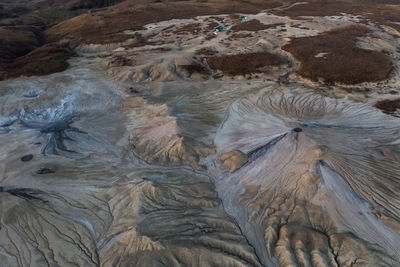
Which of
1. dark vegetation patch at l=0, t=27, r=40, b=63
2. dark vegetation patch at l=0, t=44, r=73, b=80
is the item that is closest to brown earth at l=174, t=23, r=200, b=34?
dark vegetation patch at l=0, t=44, r=73, b=80

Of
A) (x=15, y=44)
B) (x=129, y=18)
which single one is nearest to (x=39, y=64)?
(x=15, y=44)

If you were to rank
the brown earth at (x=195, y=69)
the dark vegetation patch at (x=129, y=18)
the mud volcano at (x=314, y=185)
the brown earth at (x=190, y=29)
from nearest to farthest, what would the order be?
1. the mud volcano at (x=314, y=185)
2. the brown earth at (x=195, y=69)
3. the brown earth at (x=190, y=29)
4. the dark vegetation patch at (x=129, y=18)

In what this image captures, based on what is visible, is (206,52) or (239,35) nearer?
(206,52)

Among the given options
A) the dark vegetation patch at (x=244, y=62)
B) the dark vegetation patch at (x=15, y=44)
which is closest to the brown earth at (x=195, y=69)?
the dark vegetation patch at (x=244, y=62)

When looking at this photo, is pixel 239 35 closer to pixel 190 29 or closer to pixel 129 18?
pixel 190 29

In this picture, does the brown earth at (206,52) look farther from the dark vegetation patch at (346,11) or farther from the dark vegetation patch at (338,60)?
the dark vegetation patch at (346,11)

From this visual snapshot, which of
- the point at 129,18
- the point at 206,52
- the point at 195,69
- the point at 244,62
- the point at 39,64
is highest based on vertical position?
the point at 129,18

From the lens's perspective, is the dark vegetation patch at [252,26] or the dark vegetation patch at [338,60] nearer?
the dark vegetation patch at [338,60]

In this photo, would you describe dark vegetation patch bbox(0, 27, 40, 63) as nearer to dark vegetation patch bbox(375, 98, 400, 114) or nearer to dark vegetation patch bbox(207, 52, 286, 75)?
dark vegetation patch bbox(207, 52, 286, 75)
